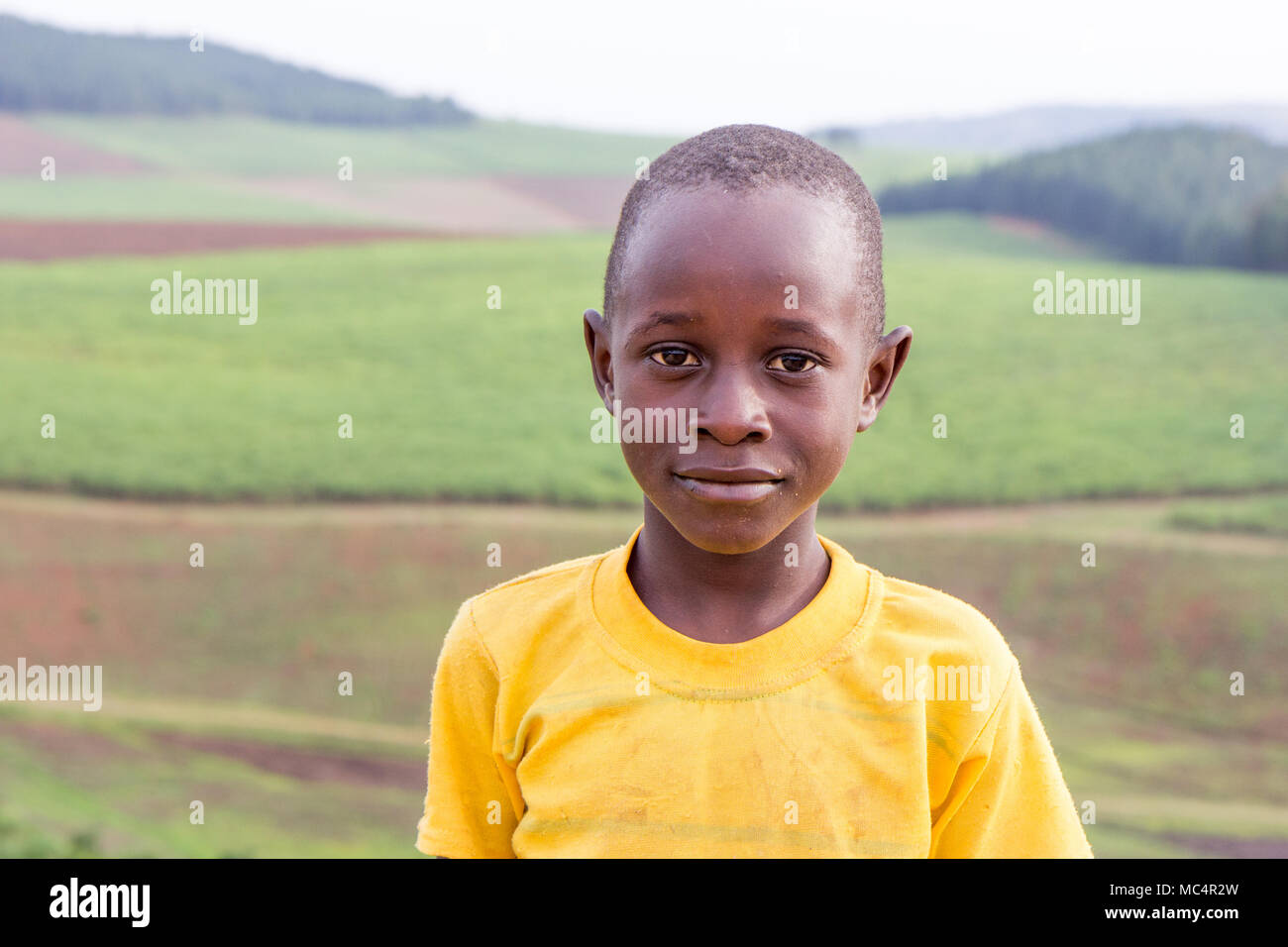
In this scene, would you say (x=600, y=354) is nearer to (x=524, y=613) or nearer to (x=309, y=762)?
(x=524, y=613)

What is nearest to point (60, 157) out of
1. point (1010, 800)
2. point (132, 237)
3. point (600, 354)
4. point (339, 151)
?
point (132, 237)

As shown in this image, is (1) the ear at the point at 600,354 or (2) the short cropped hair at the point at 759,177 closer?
(2) the short cropped hair at the point at 759,177

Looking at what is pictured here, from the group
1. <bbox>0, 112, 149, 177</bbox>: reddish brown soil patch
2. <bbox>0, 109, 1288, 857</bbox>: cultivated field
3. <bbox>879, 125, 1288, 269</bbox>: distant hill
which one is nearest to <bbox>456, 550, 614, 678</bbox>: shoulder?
<bbox>0, 109, 1288, 857</bbox>: cultivated field

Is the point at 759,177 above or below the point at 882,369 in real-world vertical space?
above

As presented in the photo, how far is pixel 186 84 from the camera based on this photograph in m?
21.9

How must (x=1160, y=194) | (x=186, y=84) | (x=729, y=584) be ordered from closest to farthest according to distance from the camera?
(x=729, y=584), (x=1160, y=194), (x=186, y=84)

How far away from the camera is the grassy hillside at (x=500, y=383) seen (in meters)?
13.8

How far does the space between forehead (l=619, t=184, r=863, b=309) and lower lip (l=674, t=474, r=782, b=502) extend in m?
0.26

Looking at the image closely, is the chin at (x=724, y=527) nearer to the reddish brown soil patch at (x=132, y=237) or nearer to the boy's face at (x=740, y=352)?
the boy's face at (x=740, y=352)

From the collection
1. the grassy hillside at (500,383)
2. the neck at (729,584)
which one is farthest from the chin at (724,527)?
the grassy hillside at (500,383)

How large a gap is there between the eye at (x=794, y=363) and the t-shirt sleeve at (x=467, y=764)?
642 mm

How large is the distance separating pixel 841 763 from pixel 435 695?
65 centimetres

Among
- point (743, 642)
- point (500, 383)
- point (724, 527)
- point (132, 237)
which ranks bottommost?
point (743, 642)

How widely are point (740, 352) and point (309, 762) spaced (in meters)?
7.72
